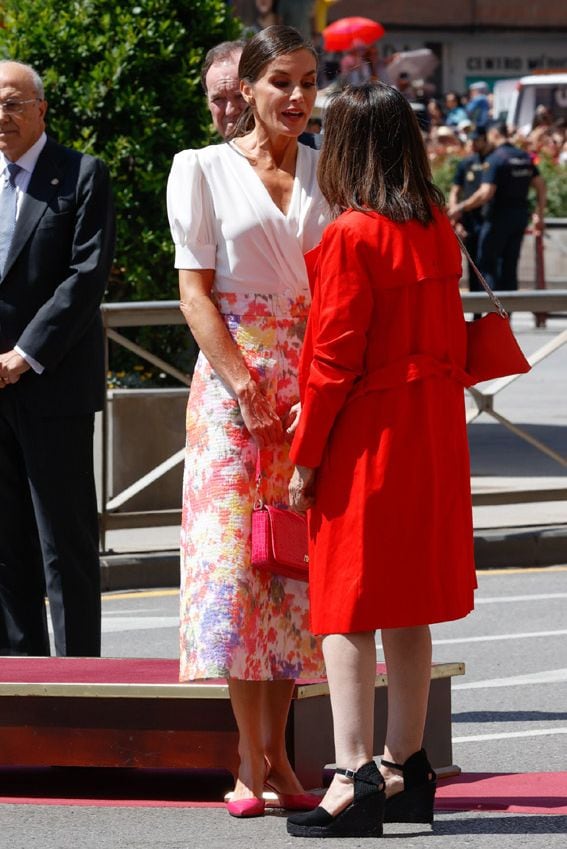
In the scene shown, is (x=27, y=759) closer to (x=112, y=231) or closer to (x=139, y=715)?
(x=139, y=715)

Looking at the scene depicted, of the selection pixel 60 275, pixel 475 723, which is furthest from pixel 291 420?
pixel 475 723

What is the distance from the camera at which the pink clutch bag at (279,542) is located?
4.93 metres

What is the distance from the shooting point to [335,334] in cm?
466

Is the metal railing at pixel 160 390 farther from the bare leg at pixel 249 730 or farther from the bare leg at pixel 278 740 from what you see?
the bare leg at pixel 249 730

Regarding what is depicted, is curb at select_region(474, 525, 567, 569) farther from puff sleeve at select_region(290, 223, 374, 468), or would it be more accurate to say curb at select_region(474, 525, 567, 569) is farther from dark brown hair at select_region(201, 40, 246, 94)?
puff sleeve at select_region(290, 223, 374, 468)

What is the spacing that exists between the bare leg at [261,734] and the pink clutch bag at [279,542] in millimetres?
297

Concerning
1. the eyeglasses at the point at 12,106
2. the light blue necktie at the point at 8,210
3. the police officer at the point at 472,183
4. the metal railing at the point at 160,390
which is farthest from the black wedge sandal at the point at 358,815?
the police officer at the point at 472,183

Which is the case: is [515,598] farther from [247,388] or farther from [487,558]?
[247,388]

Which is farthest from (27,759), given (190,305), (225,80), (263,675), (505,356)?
(225,80)

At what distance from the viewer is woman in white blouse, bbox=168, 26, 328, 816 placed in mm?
4992

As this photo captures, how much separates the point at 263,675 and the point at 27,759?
741 mm

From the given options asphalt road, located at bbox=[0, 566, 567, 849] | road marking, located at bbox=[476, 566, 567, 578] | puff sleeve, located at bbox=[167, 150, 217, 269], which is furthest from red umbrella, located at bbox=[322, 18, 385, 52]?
puff sleeve, located at bbox=[167, 150, 217, 269]

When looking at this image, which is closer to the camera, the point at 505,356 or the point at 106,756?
the point at 505,356

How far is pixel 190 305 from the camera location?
5.07 meters
